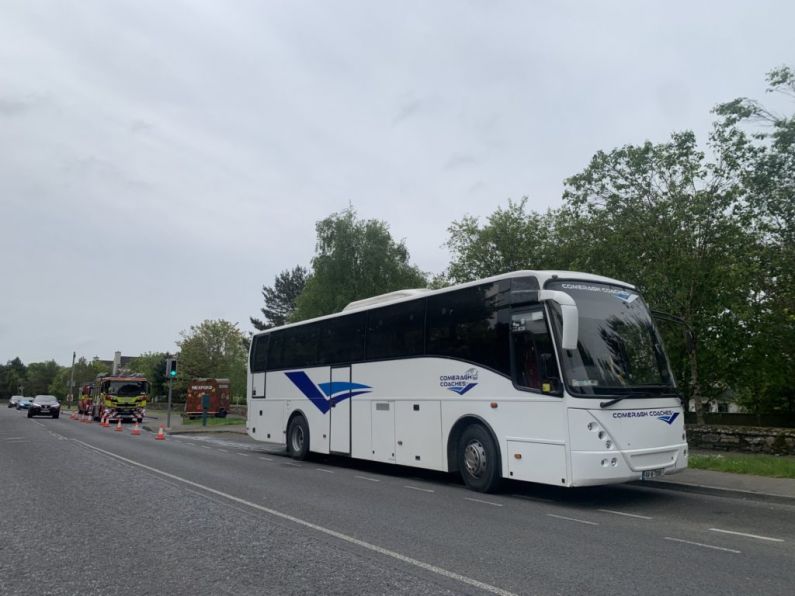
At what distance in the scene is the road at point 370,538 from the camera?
205 inches

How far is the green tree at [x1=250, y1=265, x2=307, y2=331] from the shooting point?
84125 mm

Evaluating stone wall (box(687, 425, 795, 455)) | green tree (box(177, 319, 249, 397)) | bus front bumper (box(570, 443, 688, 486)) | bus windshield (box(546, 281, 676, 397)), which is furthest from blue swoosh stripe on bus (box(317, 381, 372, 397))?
green tree (box(177, 319, 249, 397))

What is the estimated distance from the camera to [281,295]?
85.8 meters

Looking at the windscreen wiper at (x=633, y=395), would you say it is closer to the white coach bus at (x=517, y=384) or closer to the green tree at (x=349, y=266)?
the white coach bus at (x=517, y=384)

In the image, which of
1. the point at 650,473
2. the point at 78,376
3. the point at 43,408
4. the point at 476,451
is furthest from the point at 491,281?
the point at 78,376

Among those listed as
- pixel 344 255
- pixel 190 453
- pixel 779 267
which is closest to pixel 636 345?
pixel 779 267

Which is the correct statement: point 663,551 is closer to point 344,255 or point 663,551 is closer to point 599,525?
point 599,525

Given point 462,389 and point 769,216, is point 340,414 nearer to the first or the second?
point 462,389

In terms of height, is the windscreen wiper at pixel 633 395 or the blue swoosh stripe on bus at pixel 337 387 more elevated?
the blue swoosh stripe on bus at pixel 337 387

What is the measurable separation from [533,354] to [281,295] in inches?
3087

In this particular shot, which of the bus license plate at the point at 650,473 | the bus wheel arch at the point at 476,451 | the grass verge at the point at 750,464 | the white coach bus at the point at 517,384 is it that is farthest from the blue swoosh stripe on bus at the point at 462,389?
the grass verge at the point at 750,464

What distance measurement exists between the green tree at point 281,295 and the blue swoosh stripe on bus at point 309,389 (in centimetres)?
6811

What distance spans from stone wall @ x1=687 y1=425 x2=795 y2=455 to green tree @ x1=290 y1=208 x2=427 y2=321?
27.3 meters

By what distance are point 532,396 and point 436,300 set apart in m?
3.20
